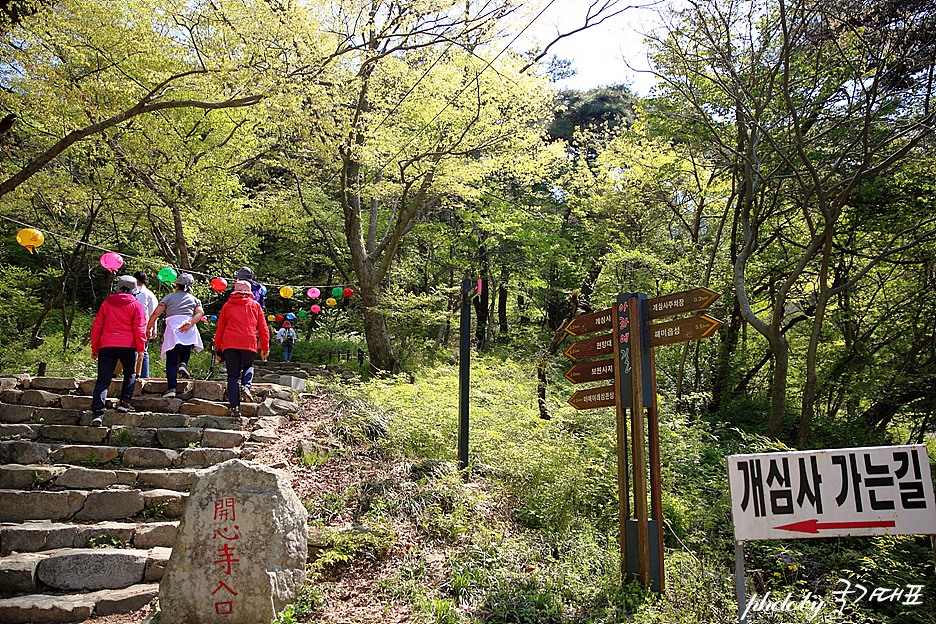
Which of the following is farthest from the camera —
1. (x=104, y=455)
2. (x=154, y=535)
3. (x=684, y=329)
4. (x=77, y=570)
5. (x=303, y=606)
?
(x=104, y=455)

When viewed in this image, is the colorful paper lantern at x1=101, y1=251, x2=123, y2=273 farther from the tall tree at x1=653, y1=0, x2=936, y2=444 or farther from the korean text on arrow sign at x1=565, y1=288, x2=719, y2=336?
the tall tree at x1=653, y1=0, x2=936, y2=444

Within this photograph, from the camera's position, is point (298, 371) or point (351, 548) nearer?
point (351, 548)

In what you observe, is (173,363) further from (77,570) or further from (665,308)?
(665,308)

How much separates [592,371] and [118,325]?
568 centimetres

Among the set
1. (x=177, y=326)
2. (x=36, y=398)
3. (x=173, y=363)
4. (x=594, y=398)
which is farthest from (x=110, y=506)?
(x=594, y=398)

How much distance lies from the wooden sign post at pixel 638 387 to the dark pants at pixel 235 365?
454cm

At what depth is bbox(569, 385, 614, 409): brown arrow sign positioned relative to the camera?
521 cm

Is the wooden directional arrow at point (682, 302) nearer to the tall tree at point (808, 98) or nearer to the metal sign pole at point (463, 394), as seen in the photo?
the metal sign pole at point (463, 394)

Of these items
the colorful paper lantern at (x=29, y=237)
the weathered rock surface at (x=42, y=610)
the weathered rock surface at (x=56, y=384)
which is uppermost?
the colorful paper lantern at (x=29, y=237)

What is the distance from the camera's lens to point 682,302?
475 centimetres

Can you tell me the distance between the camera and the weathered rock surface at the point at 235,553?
414 centimetres

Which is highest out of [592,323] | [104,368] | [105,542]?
[592,323]

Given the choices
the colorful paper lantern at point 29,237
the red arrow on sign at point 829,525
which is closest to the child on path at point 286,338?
the colorful paper lantern at point 29,237

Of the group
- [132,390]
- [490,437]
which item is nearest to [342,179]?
[132,390]
